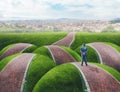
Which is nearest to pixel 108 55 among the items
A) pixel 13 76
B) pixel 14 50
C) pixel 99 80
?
pixel 14 50

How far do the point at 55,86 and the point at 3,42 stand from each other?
2015 inches

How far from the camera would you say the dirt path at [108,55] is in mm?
61744

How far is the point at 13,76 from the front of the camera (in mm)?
46219

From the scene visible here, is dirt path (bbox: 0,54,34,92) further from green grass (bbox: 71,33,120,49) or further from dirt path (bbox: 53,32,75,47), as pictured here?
green grass (bbox: 71,33,120,49)

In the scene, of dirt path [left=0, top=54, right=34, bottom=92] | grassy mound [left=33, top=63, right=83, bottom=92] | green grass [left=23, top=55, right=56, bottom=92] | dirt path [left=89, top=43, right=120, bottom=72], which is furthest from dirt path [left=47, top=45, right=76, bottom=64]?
grassy mound [left=33, top=63, right=83, bottom=92]

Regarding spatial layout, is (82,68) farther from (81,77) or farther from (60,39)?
(60,39)

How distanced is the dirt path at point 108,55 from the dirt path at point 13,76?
18.0 meters

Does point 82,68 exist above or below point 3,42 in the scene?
above

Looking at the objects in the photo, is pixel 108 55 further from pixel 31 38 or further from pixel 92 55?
pixel 31 38

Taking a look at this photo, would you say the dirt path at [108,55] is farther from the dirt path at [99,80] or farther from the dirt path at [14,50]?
the dirt path at [99,80]

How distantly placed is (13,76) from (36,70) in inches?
118

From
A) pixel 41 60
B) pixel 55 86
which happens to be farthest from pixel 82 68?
pixel 41 60

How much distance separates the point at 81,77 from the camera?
41.2 metres

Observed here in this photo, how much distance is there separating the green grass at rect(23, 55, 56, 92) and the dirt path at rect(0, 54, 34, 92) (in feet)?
2.61
